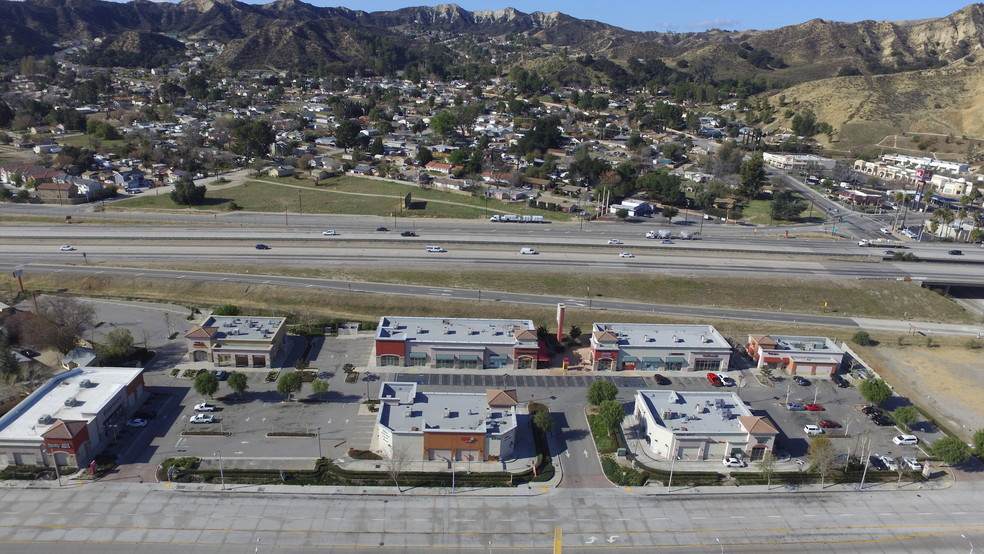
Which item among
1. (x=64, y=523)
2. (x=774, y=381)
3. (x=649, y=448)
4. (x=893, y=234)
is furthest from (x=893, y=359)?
→ (x=64, y=523)

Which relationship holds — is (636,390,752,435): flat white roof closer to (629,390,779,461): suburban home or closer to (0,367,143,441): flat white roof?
(629,390,779,461): suburban home

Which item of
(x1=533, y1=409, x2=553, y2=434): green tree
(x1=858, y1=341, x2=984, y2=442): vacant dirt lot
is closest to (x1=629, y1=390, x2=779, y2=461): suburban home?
(x1=533, y1=409, x2=553, y2=434): green tree

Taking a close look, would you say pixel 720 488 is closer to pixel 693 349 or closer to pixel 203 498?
pixel 693 349

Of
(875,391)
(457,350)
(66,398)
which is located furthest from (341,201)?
(875,391)

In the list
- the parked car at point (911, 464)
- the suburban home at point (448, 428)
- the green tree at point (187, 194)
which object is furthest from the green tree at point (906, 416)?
the green tree at point (187, 194)

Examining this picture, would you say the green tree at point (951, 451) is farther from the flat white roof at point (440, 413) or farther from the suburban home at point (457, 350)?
the suburban home at point (457, 350)

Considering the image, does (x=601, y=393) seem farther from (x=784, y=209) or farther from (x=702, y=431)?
(x=784, y=209)
